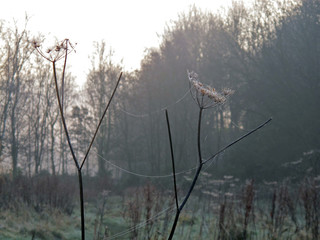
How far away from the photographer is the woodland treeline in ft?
51.4

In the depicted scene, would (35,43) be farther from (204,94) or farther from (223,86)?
(223,86)

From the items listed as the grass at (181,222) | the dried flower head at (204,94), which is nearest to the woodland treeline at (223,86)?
the grass at (181,222)

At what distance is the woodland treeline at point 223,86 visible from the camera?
15.7m

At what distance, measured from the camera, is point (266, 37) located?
17062mm

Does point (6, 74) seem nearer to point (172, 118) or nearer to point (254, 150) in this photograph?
point (172, 118)

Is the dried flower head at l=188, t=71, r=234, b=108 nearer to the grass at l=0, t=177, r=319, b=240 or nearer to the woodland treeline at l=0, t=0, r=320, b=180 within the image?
the grass at l=0, t=177, r=319, b=240

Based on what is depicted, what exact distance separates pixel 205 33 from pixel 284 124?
23.6 ft

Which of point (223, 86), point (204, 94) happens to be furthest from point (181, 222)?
point (223, 86)

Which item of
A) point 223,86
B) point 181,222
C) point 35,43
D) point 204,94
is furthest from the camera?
point 223,86

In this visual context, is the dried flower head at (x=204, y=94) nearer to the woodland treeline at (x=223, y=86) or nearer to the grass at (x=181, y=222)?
the grass at (x=181, y=222)

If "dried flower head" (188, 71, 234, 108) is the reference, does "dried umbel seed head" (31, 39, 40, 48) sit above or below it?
above

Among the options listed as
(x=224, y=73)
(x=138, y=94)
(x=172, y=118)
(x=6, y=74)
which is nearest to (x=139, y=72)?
(x=138, y=94)

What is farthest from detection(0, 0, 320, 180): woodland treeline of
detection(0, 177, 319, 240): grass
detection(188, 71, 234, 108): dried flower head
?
detection(188, 71, 234, 108): dried flower head

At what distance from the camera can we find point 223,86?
52.7ft
